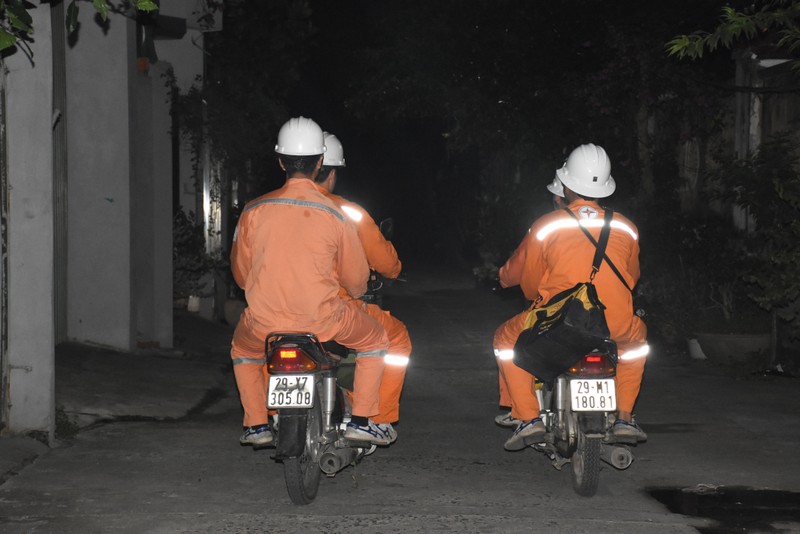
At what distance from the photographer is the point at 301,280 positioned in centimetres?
596

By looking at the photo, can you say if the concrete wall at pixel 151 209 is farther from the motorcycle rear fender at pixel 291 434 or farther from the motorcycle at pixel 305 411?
the motorcycle rear fender at pixel 291 434

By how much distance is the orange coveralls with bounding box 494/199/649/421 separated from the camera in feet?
21.3

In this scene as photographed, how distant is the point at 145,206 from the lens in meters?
12.3

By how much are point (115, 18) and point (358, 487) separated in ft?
21.5

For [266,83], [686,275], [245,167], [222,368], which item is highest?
[266,83]

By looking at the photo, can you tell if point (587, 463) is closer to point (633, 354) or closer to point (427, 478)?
point (633, 354)

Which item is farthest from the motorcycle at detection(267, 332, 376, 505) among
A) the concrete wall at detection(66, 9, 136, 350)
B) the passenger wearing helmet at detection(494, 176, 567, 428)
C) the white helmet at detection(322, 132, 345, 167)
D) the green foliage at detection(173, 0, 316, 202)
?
the green foliage at detection(173, 0, 316, 202)

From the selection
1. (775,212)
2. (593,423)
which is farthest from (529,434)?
(775,212)

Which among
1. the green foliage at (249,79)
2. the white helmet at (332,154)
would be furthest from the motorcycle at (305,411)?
the green foliage at (249,79)

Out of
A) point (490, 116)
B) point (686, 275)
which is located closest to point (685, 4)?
point (686, 275)

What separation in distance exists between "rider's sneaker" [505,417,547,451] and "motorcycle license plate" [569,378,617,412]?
0.55 m

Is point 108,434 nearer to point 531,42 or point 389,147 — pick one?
point 531,42

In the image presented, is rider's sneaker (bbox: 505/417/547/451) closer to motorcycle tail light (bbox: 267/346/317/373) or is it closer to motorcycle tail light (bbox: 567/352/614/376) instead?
motorcycle tail light (bbox: 567/352/614/376)

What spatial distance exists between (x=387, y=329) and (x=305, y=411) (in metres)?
1.13
